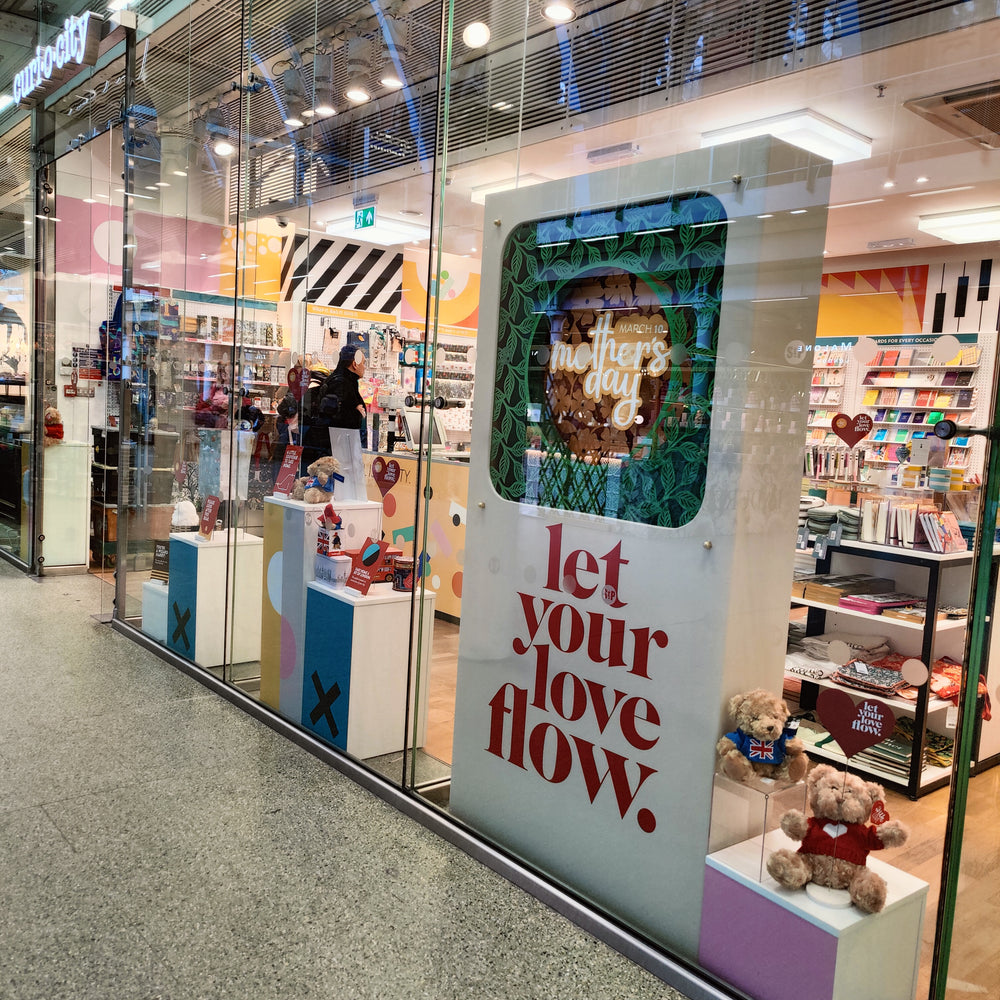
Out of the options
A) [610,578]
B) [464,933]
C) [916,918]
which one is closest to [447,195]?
[610,578]

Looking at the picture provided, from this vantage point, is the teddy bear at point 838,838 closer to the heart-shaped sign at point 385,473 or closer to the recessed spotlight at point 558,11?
the heart-shaped sign at point 385,473

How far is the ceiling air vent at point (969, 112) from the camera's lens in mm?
1753

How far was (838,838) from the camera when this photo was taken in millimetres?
1995

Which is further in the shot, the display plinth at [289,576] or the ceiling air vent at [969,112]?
the display plinth at [289,576]

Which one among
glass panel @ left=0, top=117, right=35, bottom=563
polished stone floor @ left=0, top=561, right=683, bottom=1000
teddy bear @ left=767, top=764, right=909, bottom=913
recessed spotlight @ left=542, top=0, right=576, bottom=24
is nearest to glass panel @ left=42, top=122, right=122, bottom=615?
glass panel @ left=0, top=117, right=35, bottom=563

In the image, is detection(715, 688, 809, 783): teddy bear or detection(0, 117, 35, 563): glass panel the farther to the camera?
detection(0, 117, 35, 563): glass panel

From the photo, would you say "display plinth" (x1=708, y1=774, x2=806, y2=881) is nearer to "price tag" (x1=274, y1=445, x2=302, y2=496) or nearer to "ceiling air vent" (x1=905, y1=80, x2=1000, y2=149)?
"ceiling air vent" (x1=905, y1=80, x2=1000, y2=149)

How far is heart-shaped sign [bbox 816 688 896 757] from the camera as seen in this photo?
194 centimetres

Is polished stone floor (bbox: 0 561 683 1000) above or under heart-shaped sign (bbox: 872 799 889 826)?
under

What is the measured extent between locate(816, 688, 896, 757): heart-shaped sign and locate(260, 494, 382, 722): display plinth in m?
2.16

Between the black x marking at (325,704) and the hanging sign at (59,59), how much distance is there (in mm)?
4210

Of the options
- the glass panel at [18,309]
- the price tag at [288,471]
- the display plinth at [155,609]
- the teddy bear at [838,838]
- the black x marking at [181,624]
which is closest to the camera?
the teddy bear at [838,838]

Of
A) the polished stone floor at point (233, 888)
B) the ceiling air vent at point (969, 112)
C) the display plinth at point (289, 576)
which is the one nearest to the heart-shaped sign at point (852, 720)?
the polished stone floor at point (233, 888)

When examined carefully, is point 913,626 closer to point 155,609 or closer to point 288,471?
point 288,471
